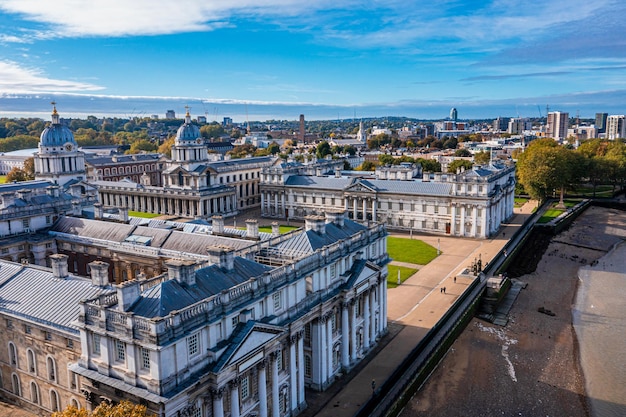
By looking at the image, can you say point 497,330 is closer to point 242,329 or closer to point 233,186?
point 242,329

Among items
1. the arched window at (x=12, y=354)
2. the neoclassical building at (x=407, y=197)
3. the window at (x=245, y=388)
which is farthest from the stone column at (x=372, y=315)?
the neoclassical building at (x=407, y=197)

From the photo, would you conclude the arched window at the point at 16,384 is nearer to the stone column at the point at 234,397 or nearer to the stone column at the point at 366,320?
the stone column at the point at 234,397

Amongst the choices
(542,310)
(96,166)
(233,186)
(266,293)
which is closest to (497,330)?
(542,310)

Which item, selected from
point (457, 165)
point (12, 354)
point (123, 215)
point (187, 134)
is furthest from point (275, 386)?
point (457, 165)

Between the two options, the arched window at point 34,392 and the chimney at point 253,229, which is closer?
the arched window at point 34,392

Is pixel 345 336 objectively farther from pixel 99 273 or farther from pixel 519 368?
pixel 99 273
